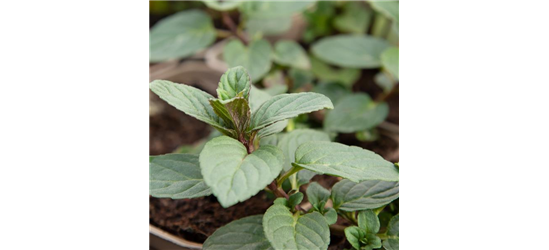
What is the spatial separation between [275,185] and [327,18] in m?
1.01

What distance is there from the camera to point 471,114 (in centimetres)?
66

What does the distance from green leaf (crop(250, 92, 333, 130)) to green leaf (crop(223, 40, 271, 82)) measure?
55 cm

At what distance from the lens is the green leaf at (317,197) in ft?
2.80

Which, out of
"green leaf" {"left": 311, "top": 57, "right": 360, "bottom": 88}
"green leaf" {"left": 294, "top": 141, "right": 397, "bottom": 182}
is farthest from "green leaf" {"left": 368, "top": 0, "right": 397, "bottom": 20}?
"green leaf" {"left": 294, "top": 141, "right": 397, "bottom": 182}

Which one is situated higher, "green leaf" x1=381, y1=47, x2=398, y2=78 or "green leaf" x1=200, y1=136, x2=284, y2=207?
"green leaf" x1=381, y1=47, x2=398, y2=78

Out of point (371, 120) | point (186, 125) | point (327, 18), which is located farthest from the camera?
point (327, 18)

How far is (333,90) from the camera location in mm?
1446

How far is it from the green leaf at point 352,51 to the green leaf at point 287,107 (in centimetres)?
65

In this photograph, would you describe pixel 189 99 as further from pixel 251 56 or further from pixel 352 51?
pixel 352 51

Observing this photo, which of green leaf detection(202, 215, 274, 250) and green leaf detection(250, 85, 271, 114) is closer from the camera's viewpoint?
green leaf detection(202, 215, 274, 250)

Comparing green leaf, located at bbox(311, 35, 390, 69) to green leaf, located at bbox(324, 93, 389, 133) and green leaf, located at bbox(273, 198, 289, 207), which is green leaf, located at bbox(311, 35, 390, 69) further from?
green leaf, located at bbox(273, 198, 289, 207)

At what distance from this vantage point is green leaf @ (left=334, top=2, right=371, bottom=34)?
168cm
